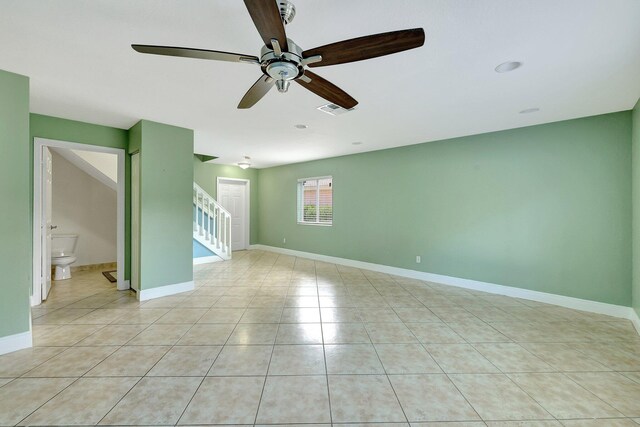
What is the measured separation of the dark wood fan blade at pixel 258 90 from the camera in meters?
1.75

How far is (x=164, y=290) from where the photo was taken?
12.5 feet

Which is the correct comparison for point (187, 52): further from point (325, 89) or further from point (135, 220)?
point (135, 220)

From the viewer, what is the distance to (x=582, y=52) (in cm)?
200

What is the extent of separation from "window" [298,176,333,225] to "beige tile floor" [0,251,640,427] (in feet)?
9.85

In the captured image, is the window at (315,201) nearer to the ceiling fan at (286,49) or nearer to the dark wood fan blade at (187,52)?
the ceiling fan at (286,49)

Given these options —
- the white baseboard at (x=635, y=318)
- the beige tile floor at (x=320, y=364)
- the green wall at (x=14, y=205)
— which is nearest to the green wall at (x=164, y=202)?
the beige tile floor at (x=320, y=364)

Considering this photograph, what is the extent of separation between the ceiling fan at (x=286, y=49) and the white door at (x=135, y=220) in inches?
115

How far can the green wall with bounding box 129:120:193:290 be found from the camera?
3619 millimetres

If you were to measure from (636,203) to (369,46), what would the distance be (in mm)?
3697

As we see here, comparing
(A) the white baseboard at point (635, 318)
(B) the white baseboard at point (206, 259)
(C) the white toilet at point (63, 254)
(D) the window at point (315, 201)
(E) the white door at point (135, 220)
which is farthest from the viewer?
(D) the window at point (315, 201)

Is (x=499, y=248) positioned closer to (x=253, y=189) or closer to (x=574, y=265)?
(x=574, y=265)

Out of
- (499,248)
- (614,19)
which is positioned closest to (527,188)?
(499,248)

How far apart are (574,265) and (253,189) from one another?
23.4 ft

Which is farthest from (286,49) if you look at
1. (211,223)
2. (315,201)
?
(211,223)
